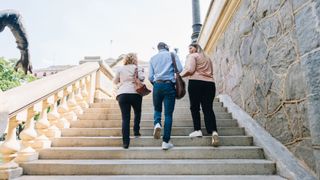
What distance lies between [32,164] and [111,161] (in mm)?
974

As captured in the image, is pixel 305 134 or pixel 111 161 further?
pixel 111 161

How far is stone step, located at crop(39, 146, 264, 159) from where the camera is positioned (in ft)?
11.1

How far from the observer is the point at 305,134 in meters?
2.71

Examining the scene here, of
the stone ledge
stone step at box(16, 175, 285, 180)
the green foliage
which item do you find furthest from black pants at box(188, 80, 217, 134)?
the green foliage

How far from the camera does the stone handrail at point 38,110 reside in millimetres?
2891

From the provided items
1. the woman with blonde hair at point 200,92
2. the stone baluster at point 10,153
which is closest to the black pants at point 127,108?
the woman with blonde hair at point 200,92

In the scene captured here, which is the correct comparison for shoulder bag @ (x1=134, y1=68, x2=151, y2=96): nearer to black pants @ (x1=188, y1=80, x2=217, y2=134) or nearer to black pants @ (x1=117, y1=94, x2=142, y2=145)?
black pants @ (x1=117, y1=94, x2=142, y2=145)

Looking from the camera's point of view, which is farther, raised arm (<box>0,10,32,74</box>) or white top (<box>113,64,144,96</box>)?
white top (<box>113,64,144,96</box>)

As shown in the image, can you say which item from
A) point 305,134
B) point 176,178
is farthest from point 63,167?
point 305,134

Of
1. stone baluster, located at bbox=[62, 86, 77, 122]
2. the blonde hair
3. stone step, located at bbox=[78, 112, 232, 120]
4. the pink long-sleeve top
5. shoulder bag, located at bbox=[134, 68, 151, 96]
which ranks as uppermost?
the blonde hair

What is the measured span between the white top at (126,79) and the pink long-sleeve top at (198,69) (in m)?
0.72

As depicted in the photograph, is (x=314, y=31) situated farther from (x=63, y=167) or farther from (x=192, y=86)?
(x=63, y=167)

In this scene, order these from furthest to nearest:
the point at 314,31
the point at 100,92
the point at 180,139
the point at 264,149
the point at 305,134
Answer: the point at 100,92 < the point at 180,139 < the point at 264,149 < the point at 305,134 < the point at 314,31

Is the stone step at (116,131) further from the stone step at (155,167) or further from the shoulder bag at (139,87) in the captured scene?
the stone step at (155,167)
